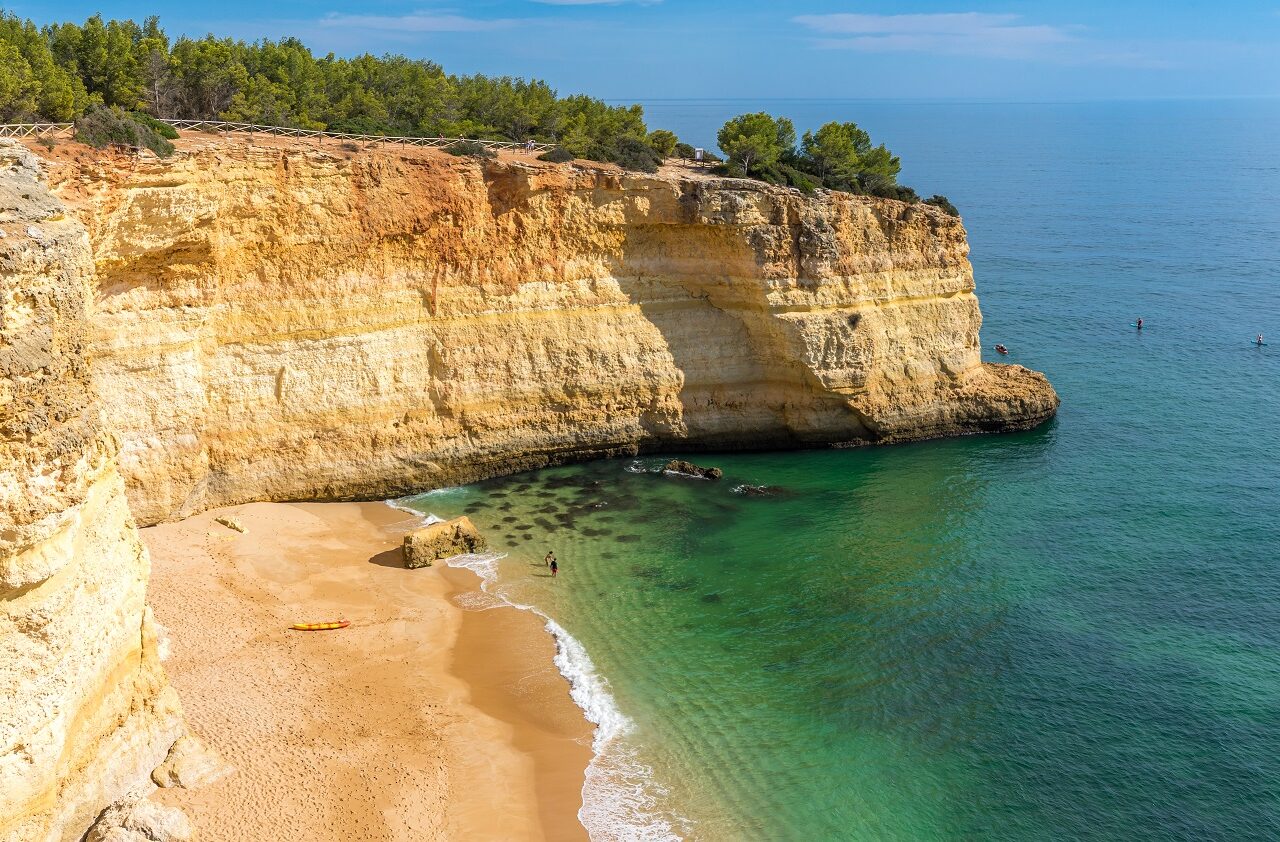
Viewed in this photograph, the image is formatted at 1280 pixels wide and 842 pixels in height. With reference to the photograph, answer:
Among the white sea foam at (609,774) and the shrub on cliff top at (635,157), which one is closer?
the white sea foam at (609,774)

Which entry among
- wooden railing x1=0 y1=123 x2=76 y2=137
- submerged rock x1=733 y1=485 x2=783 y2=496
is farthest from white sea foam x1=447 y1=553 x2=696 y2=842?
wooden railing x1=0 y1=123 x2=76 y2=137

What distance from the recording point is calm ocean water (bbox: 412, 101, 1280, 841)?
61.5 ft

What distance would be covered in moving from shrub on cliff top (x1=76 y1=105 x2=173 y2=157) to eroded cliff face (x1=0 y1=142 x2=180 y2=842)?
11765 mm

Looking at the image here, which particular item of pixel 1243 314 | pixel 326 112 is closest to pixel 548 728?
pixel 326 112

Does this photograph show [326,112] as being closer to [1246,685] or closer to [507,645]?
[507,645]

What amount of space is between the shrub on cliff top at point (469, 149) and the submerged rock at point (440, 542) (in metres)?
14.1

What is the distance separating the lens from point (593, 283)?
34.7m

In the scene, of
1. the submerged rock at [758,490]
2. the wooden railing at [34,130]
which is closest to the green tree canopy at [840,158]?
the submerged rock at [758,490]

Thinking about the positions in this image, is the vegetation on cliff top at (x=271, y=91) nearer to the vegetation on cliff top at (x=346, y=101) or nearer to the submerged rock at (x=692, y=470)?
the vegetation on cliff top at (x=346, y=101)

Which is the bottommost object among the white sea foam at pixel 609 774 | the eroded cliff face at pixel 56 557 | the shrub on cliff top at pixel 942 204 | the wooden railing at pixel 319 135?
the white sea foam at pixel 609 774

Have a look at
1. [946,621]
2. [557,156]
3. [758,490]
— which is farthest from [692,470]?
[557,156]

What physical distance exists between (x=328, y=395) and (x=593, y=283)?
9980 millimetres

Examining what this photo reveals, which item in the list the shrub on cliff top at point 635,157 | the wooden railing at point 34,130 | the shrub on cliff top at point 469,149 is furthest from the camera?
the shrub on cliff top at point 635,157

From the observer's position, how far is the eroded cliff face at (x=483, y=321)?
27.4m
